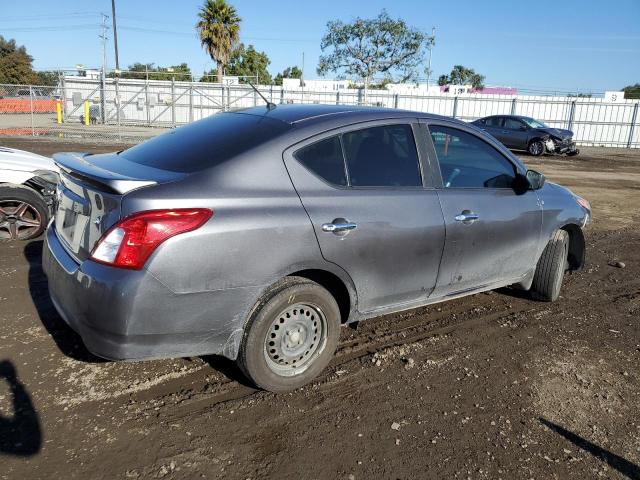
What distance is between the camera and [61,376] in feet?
10.8

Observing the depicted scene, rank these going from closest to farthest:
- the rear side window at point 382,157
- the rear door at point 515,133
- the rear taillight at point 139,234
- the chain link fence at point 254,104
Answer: the rear taillight at point 139,234
the rear side window at point 382,157
the rear door at point 515,133
the chain link fence at point 254,104

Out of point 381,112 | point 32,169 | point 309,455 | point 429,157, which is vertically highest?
point 381,112

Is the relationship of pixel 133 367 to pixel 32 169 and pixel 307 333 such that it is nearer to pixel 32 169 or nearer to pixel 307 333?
pixel 307 333

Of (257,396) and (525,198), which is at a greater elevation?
(525,198)

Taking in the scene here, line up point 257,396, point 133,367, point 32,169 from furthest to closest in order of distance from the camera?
point 32,169 → point 133,367 → point 257,396

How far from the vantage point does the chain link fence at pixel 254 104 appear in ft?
86.6

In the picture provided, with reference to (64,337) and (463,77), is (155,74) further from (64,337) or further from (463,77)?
(463,77)

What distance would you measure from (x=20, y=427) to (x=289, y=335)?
1.53 m

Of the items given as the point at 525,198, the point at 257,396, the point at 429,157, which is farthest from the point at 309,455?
the point at 525,198

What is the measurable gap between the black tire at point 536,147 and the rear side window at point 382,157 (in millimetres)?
19411

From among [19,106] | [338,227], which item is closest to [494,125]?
[338,227]

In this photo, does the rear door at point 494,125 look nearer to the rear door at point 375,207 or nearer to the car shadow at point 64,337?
the rear door at point 375,207

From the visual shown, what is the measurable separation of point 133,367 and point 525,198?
130 inches

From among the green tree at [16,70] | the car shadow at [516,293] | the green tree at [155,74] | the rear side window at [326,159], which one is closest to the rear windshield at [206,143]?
the rear side window at [326,159]
